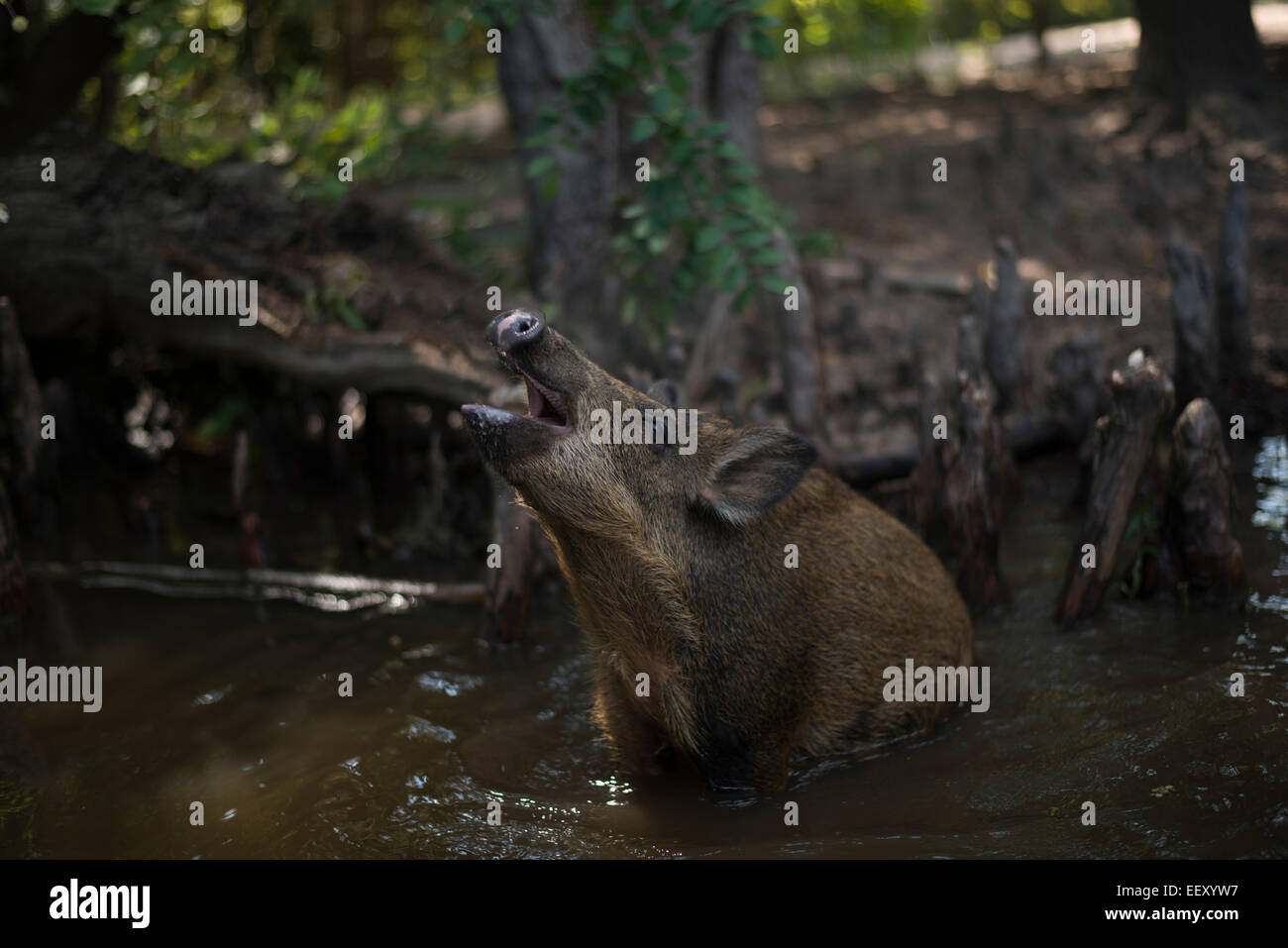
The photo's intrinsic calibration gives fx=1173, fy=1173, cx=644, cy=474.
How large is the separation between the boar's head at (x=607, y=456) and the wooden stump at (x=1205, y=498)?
2255 mm

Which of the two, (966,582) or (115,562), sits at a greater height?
(115,562)

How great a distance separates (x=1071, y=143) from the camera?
1166 centimetres

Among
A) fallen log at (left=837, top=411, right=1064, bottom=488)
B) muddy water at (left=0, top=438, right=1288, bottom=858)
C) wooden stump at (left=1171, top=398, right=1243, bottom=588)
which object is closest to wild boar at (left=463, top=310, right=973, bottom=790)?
muddy water at (left=0, top=438, right=1288, bottom=858)

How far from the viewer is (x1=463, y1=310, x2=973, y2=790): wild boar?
4426mm

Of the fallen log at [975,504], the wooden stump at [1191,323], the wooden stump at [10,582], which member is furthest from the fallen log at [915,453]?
the wooden stump at [10,582]

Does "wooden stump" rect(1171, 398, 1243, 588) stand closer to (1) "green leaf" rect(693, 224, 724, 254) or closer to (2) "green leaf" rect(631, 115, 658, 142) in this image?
(1) "green leaf" rect(693, 224, 724, 254)

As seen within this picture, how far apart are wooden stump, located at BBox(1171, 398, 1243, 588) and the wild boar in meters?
1.76

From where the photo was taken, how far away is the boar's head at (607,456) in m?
4.34

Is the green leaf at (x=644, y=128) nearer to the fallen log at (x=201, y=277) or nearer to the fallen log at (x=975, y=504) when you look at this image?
the fallen log at (x=201, y=277)

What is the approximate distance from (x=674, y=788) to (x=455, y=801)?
0.89m

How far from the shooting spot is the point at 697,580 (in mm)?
4637

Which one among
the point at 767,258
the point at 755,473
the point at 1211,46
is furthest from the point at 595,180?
the point at 1211,46

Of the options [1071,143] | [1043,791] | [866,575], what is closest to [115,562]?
[866,575]

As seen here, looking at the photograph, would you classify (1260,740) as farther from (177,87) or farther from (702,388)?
(177,87)
